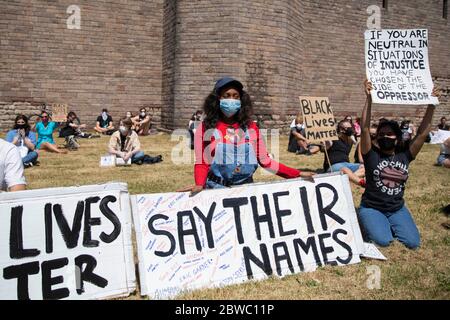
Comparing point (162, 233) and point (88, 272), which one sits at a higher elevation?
point (162, 233)

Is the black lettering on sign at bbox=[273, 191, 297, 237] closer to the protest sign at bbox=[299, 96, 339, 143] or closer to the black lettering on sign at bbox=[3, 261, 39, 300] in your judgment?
the black lettering on sign at bbox=[3, 261, 39, 300]

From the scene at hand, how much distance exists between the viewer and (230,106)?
3629mm

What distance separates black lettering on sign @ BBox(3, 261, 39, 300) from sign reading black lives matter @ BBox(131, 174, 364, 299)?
795 mm

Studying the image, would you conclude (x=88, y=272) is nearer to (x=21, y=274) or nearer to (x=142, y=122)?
(x=21, y=274)

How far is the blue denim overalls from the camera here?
3.67m

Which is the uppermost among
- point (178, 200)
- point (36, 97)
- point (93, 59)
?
point (93, 59)

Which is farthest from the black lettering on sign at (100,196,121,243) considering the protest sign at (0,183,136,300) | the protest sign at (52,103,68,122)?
the protest sign at (52,103,68,122)

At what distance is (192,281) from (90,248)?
85 cm

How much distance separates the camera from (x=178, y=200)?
3230 millimetres

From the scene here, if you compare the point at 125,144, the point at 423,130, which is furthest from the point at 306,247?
the point at 125,144

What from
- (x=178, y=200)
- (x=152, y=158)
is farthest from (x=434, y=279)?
(x=152, y=158)

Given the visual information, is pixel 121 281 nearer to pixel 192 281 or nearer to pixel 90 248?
pixel 90 248

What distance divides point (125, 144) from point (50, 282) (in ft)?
23.4

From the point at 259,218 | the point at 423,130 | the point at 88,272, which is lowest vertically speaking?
the point at 88,272
